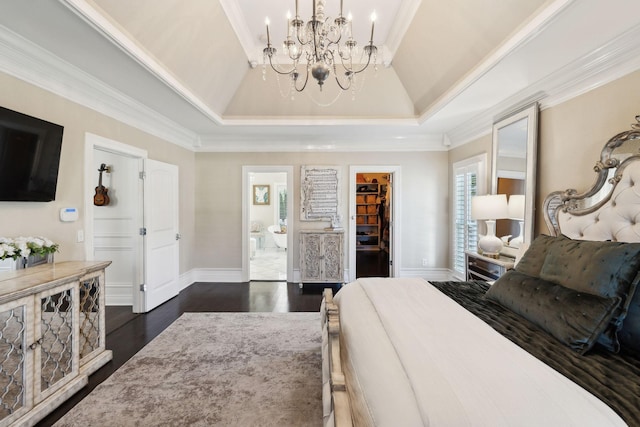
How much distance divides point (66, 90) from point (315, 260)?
3.67 m

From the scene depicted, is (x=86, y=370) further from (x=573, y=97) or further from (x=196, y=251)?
(x=573, y=97)

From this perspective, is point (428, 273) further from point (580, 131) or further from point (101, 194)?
point (101, 194)

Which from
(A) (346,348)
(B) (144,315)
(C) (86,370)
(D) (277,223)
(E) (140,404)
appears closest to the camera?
(A) (346,348)

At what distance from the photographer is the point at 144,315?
3586 mm

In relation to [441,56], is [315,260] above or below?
below

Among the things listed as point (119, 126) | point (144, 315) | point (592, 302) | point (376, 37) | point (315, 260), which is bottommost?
point (144, 315)

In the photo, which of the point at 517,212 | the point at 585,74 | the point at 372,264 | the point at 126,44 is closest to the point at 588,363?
→ the point at 517,212

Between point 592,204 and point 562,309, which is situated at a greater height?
point 592,204

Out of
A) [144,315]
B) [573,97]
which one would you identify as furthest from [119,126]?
[573,97]

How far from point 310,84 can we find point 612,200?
3.31 metres

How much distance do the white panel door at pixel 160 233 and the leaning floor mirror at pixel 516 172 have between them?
173 inches

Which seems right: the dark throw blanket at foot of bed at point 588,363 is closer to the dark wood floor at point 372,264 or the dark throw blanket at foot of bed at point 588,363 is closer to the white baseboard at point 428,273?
the white baseboard at point 428,273

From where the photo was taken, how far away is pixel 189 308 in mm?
3820

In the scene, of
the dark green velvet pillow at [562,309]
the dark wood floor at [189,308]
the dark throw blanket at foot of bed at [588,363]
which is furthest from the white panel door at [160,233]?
the dark green velvet pillow at [562,309]
